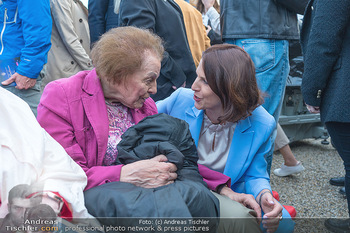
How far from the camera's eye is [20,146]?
1.25 m

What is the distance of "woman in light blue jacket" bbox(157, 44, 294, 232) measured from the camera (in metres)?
1.94

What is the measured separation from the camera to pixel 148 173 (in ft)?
5.21

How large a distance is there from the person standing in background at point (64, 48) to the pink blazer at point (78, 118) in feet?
4.74

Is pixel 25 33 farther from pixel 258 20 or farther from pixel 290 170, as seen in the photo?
pixel 290 170

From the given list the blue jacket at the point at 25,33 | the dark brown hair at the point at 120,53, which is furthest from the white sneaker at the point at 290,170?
the blue jacket at the point at 25,33

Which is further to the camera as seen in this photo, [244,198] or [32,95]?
[32,95]

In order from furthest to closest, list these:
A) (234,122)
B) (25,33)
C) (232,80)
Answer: (25,33)
(234,122)
(232,80)

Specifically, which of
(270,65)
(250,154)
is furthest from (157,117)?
(270,65)

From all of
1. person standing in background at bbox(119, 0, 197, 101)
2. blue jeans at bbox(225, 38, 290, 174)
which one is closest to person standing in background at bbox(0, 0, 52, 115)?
person standing in background at bbox(119, 0, 197, 101)

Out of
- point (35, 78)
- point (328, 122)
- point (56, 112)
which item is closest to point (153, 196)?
point (56, 112)

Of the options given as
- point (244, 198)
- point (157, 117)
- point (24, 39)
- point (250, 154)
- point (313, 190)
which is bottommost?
point (313, 190)

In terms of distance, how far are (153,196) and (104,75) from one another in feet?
2.60

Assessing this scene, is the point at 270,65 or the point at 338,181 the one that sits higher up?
the point at 270,65

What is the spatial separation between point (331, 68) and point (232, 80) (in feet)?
2.31
